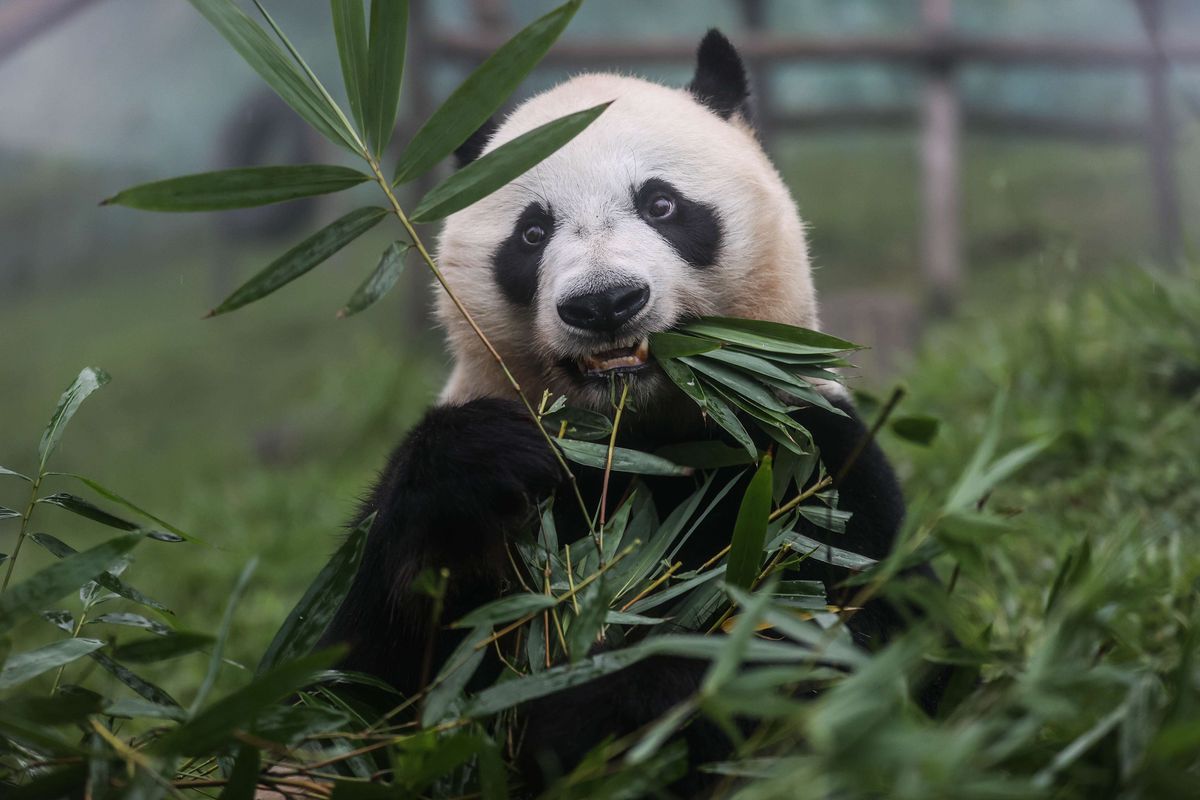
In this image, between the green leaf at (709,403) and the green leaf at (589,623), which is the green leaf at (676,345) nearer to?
the green leaf at (709,403)

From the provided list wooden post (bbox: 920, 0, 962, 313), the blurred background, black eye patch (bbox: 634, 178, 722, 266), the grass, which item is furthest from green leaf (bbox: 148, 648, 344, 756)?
wooden post (bbox: 920, 0, 962, 313)

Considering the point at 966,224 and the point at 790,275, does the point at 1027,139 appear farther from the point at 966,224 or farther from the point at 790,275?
the point at 790,275

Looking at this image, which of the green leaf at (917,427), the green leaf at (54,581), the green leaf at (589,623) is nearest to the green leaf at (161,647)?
the green leaf at (54,581)

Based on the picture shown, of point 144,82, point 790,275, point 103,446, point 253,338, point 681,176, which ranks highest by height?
point 144,82

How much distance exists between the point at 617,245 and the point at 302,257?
0.73 m

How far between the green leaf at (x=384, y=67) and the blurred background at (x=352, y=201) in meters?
4.63

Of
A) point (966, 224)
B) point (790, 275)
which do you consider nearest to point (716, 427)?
point (790, 275)

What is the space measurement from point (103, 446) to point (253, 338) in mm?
1478

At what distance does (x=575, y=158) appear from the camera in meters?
2.35

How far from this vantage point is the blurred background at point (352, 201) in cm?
726

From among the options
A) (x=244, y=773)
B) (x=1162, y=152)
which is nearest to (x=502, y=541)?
(x=244, y=773)

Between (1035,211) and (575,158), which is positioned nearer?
(575,158)

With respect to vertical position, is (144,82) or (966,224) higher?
(144,82)

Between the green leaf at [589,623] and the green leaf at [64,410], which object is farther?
the green leaf at [64,410]
